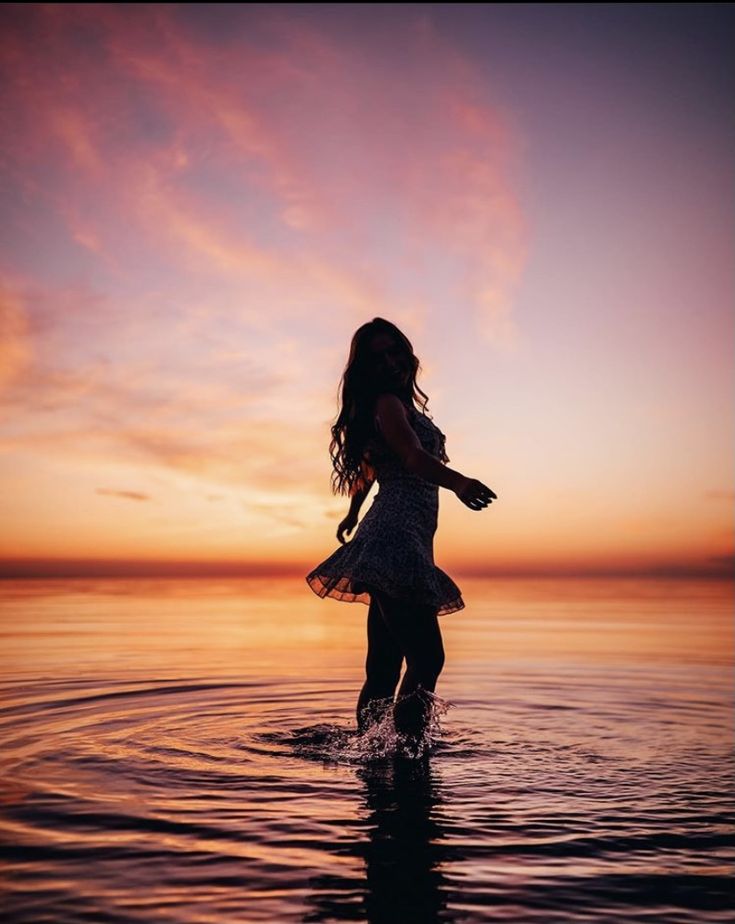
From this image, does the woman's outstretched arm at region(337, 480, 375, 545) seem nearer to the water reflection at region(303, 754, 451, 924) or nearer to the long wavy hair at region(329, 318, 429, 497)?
the long wavy hair at region(329, 318, 429, 497)

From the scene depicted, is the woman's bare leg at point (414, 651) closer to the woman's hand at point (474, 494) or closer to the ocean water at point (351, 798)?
the ocean water at point (351, 798)

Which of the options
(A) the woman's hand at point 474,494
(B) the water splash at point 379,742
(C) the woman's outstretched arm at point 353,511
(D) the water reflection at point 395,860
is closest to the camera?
(D) the water reflection at point 395,860

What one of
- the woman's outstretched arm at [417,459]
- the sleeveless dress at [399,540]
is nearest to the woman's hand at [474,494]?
the woman's outstretched arm at [417,459]

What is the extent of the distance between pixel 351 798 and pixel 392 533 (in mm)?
1602

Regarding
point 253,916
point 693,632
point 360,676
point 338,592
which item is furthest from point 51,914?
point 693,632

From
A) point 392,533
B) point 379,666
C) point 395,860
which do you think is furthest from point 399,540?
point 395,860

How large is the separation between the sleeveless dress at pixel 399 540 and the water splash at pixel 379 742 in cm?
65

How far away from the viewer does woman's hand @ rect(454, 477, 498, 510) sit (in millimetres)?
Result: 4793

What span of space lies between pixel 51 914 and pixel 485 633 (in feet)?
43.7

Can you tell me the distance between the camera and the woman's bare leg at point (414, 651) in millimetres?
5469

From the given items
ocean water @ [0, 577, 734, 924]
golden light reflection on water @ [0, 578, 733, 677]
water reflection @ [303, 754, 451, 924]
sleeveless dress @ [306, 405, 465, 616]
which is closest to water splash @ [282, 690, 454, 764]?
ocean water @ [0, 577, 734, 924]

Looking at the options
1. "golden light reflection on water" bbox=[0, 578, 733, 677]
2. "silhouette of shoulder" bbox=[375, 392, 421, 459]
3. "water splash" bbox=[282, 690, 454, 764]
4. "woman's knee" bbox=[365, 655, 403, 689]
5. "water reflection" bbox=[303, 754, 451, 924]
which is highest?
"silhouette of shoulder" bbox=[375, 392, 421, 459]

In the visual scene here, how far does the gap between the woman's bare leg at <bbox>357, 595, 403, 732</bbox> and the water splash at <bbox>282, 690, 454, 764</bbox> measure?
0.09 feet

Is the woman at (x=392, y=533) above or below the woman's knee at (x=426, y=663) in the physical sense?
above
